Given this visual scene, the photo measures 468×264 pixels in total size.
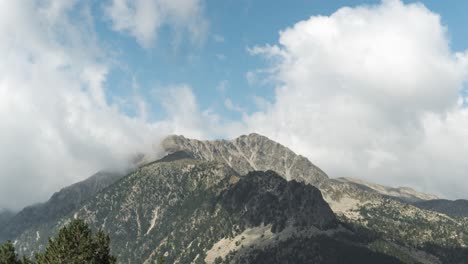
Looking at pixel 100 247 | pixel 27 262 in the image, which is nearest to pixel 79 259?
pixel 100 247

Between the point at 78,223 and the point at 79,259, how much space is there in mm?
7389

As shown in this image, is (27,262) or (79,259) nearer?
(79,259)

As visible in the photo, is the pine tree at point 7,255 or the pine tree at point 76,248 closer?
the pine tree at point 76,248

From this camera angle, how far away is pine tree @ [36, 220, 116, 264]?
88250 mm

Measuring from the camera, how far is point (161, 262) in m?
87.1

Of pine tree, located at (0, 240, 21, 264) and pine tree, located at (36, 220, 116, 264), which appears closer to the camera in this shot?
pine tree, located at (36, 220, 116, 264)

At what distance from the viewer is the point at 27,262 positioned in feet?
306

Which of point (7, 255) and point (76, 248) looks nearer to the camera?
point (76, 248)

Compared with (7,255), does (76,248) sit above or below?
above

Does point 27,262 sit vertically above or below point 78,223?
below

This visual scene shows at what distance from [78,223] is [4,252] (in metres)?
14.7

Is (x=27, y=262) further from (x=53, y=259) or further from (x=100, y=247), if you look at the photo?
(x=100, y=247)

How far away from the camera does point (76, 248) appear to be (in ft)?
293

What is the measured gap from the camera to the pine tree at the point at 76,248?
3474 inches
